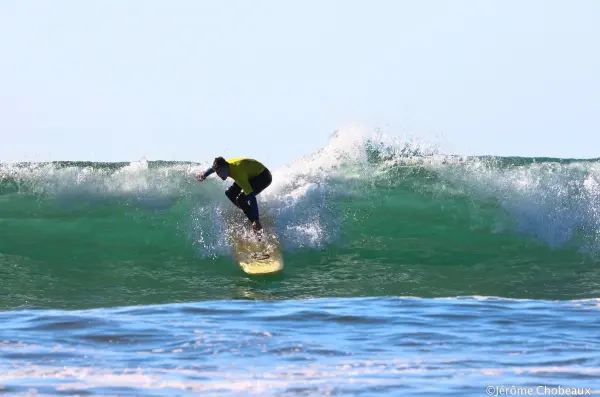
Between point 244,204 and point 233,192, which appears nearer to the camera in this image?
point 244,204

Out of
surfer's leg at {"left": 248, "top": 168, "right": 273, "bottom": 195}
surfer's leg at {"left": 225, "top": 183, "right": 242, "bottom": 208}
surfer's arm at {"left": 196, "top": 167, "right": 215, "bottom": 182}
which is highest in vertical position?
surfer's arm at {"left": 196, "top": 167, "right": 215, "bottom": 182}

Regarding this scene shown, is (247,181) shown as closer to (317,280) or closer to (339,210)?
(317,280)

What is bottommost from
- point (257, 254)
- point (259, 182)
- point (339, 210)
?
point (257, 254)

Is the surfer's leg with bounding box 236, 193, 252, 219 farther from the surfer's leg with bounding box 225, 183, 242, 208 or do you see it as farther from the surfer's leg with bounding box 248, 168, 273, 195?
the surfer's leg with bounding box 248, 168, 273, 195

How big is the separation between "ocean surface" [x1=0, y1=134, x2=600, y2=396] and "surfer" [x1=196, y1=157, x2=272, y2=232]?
878 millimetres

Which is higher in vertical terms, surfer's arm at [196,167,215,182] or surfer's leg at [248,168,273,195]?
surfer's arm at [196,167,215,182]

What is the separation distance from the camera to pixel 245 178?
44.2 ft

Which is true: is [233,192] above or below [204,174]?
below

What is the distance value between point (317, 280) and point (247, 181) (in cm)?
160

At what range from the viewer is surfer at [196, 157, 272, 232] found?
13172 millimetres

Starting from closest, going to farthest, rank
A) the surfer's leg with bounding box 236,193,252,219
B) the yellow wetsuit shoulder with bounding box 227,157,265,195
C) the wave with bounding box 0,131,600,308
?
the yellow wetsuit shoulder with bounding box 227,157,265,195, the surfer's leg with bounding box 236,193,252,219, the wave with bounding box 0,131,600,308

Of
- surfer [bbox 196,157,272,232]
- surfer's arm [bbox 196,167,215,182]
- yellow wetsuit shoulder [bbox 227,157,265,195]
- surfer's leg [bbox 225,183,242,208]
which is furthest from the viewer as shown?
surfer's leg [bbox 225,183,242,208]

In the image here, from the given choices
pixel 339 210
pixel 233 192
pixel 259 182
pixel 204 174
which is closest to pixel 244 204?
pixel 233 192

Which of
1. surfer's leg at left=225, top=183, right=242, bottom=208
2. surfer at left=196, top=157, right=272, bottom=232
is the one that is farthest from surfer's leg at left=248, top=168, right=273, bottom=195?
surfer's leg at left=225, top=183, right=242, bottom=208
